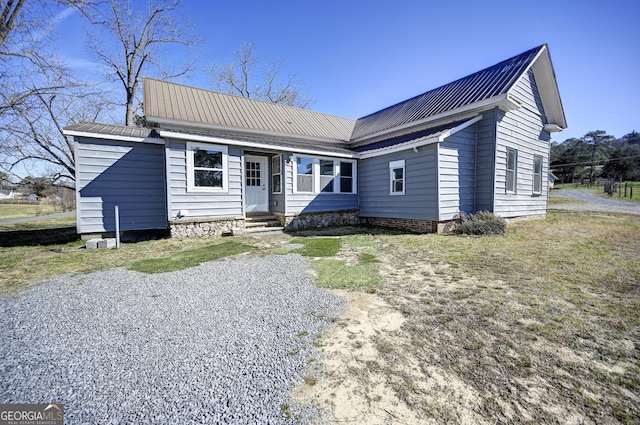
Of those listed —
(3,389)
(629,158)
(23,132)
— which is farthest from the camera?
(629,158)

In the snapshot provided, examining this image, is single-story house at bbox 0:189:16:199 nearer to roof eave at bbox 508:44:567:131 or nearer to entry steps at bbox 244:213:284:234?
entry steps at bbox 244:213:284:234

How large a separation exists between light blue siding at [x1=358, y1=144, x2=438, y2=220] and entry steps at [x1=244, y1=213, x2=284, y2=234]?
12.9ft

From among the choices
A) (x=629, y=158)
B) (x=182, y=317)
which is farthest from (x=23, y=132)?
(x=629, y=158)

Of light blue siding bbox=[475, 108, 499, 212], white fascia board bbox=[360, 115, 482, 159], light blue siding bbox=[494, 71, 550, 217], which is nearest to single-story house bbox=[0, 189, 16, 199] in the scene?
white fascia board bbox=[360, 115, 482, 159]

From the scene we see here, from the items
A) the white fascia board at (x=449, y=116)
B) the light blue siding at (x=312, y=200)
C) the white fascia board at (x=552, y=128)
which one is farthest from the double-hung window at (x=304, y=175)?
the white fascia board at (x=552, y=128)

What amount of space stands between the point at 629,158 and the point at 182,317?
189 ft

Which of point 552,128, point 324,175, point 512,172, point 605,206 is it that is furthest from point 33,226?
point 605,206

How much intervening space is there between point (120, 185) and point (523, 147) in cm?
1484

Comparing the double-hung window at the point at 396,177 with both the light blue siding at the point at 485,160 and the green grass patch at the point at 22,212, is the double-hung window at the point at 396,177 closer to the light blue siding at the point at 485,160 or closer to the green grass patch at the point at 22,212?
the light blue siding at the point at 485,160

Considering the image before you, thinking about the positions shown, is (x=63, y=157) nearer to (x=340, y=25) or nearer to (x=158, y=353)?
(x=340, y=25)

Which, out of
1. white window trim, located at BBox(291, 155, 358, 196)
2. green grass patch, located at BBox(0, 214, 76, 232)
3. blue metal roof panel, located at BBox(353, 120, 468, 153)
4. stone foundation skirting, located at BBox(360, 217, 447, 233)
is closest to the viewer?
stone foundation skirting, located at BBox(360, 217, 447, 233)

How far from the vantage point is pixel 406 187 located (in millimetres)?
9711

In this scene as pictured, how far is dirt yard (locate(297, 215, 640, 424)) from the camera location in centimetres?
171

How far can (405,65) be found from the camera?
12.3 m
